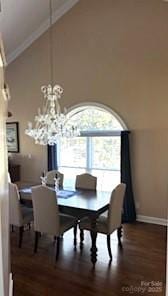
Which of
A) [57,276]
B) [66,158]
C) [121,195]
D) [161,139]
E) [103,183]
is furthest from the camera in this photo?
[66,158]

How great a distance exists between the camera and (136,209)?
5605 mm

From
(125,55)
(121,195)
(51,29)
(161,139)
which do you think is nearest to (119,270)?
(121,195)

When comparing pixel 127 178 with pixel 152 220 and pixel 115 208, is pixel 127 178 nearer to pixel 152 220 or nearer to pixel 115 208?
pixel 152 220

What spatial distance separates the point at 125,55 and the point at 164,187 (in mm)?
2708

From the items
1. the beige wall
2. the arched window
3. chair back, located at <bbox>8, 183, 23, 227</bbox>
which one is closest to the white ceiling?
the beige wall

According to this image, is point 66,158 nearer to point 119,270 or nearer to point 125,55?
point 125,55

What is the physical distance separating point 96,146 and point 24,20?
3.18m

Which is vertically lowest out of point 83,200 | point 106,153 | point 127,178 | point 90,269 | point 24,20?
point 90,269

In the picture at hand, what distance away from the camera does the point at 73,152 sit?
6.55 m

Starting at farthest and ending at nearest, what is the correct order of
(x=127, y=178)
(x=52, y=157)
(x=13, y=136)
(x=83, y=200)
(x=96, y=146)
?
1. (x=13, y=136)
2. (x=52, y=157)
3. (x=96, y=146)
4. (x=127, y=178)
5. (x=83, y=200)

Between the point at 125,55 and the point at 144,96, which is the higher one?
the point at 125,55

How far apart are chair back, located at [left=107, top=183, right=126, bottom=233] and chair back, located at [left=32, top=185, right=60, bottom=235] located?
750 millimetres

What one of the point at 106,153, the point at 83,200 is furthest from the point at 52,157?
the point at 83,200

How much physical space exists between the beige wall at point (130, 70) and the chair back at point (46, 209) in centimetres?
223
